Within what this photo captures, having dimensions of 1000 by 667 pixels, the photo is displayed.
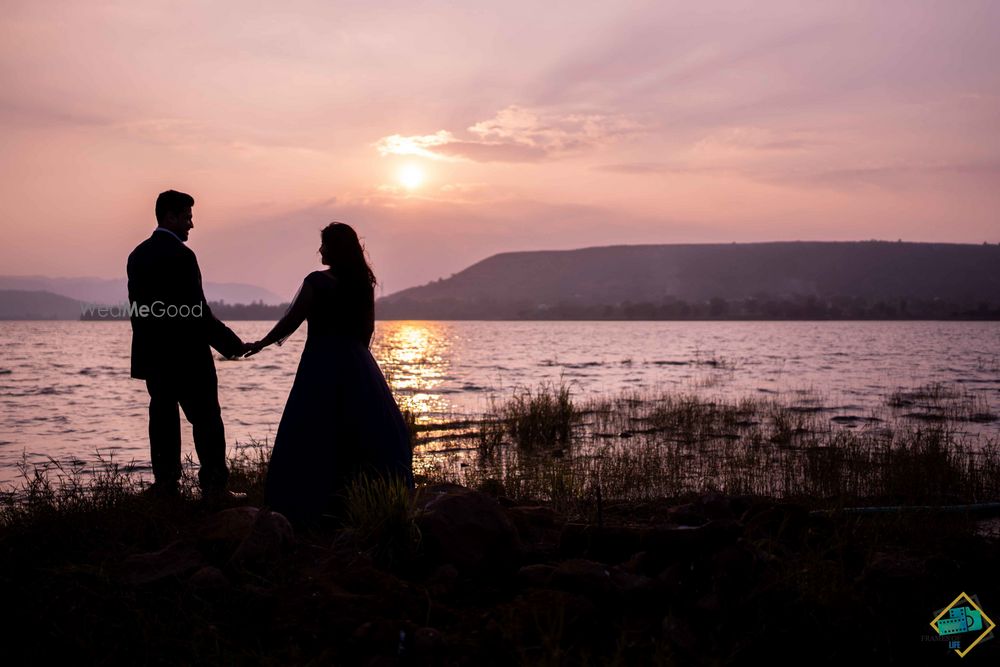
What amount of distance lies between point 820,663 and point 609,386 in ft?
81.0

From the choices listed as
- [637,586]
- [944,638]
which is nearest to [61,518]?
[637,586]

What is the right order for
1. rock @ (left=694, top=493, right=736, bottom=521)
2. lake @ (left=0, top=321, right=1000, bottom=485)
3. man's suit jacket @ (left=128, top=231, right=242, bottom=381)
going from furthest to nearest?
lake @ (left=0, top=321, right=1000, bottom=485), man's suit jacket @ (left=128, top=231, right=242, bottom=381), rock @ (left=694, top=493, right=736, bottom=521)

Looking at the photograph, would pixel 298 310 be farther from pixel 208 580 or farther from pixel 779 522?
pixel 779 522

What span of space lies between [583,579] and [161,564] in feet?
9.11

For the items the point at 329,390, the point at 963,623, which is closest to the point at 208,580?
the point at 329,390

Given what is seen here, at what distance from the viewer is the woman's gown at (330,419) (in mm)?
6152

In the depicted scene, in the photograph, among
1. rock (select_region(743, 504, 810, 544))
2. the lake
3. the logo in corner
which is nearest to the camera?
the logo in corner

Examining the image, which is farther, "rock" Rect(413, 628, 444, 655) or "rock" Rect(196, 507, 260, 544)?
"rock" Rect(196, 507, 260, 544)

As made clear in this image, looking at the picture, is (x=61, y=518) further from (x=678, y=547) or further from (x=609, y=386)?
(x=609, y=386)

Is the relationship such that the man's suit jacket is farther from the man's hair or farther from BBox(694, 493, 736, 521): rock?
BBox(694, 493, 736, 521): rock

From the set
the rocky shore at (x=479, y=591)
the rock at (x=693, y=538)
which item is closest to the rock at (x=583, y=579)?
the rocky shore at (x=479, y=591)

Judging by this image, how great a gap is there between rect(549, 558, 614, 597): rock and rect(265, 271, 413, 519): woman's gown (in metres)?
1.99

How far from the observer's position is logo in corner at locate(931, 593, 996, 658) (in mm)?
4094

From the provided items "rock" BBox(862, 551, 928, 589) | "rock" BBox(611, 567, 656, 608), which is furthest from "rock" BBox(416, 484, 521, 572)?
"rock" BBox(862, 551, 928, 589)
